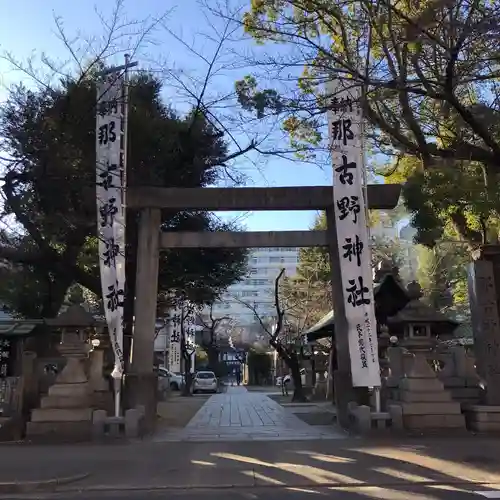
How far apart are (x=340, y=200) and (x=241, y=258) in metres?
7.11

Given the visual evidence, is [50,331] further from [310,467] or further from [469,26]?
[469,26]

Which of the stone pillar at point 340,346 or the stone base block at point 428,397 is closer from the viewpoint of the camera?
the stone base block at point 428,397

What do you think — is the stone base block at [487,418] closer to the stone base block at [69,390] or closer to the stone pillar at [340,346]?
the stone pillar at [340,346]

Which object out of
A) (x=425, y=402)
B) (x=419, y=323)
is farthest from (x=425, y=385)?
(x=419, y=323)

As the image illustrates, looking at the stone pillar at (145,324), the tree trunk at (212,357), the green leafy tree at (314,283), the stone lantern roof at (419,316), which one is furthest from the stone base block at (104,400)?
the tree trunk at (212,357)

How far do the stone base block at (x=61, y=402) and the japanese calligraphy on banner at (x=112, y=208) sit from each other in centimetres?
104

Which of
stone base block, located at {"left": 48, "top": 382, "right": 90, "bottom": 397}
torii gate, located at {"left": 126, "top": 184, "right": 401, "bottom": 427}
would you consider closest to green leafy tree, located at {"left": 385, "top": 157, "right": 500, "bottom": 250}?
torii gate, located at {"left": 126, "top": 184, "right": 401, "bottom": 427}

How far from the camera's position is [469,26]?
28.4 feet

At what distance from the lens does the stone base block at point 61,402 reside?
1217cm

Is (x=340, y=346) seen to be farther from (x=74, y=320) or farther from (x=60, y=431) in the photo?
(x=60, y=431)

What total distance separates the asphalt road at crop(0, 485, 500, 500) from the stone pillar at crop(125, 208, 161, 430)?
4974 millimetres

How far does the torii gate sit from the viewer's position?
43.4 feet

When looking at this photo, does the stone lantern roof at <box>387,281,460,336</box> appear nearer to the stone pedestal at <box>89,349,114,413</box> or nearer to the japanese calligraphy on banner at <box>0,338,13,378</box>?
the stone pedestal at <box>89,349,114,413</box>

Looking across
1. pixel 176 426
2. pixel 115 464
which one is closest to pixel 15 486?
pixel 115 464
